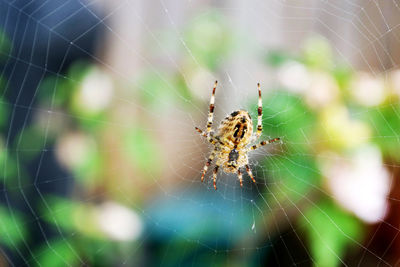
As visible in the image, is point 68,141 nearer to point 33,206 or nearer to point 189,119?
point 33,206

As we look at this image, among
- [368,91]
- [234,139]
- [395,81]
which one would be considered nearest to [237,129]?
[234,139]

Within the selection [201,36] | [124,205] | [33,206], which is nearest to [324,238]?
[124,205]

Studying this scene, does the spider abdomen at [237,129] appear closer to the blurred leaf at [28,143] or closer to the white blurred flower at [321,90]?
the white blurred flower at [321,90]

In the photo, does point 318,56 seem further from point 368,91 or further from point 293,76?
point 368,91

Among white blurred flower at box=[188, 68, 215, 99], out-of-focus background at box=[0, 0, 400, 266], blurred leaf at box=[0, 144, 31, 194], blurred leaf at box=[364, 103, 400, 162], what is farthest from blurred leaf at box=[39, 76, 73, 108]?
blurred leaf at box=[364, 103, 400, 162]

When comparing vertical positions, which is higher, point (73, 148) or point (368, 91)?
point (368, 91)

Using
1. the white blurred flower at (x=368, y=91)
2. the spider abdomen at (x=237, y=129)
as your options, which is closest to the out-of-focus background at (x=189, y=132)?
the white blurred flower at (x=368, y=91)

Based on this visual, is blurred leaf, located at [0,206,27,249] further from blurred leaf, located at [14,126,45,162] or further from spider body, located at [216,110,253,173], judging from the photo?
spider body, located at [216,110,253,173]
